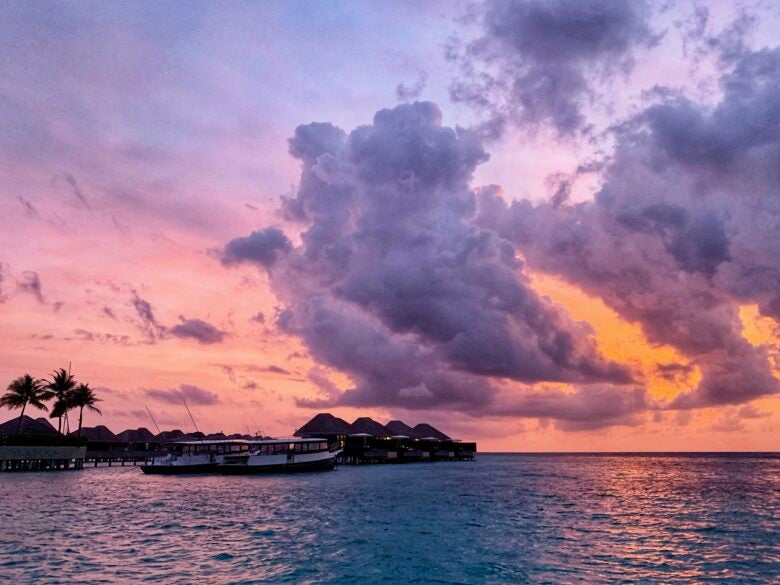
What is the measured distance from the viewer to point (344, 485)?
74.0m

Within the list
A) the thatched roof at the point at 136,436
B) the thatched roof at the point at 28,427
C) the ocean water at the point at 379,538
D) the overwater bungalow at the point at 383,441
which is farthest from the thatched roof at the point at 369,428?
the ocean water at the point at 379,538

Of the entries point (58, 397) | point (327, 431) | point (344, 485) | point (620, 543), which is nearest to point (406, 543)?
point (620, 543)

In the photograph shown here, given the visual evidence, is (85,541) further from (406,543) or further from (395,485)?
(395,485)

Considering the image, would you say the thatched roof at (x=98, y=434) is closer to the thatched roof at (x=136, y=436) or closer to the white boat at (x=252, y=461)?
the thatched roof at (x=136, y=436)

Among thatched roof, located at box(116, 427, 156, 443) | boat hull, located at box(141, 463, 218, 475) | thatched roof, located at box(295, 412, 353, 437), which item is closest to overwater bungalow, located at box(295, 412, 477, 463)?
thatched roof, located at box(295, 412, 353, 437)

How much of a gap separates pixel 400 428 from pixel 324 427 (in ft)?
134

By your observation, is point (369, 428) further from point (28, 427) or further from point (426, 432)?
point (28, 427)

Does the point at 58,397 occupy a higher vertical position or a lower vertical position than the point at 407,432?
higher

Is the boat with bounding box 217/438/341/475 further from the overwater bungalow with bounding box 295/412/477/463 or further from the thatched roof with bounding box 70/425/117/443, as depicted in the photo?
the thatched roof with bounding box 70/425/117/443

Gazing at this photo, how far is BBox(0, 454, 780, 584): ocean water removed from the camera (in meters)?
27.0

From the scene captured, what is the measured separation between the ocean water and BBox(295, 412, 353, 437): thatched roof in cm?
8157

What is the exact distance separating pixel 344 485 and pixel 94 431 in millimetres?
94610

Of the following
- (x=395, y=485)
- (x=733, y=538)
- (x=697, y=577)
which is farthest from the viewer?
(x=395, y=485)

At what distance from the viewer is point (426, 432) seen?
608ft
